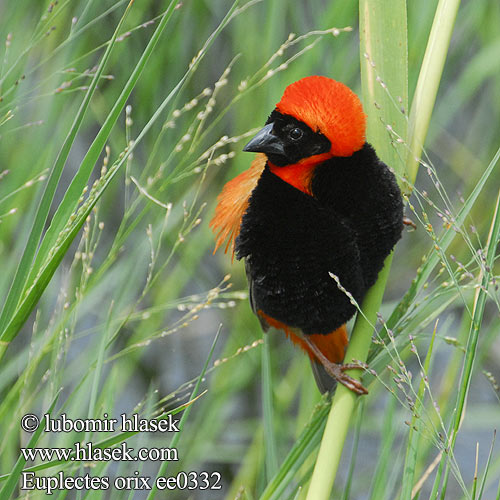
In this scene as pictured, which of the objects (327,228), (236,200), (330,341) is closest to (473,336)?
(327,228)

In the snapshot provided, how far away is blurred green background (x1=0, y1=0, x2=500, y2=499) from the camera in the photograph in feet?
4.72

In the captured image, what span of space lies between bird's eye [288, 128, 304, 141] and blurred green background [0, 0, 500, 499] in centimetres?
19

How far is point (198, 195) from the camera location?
1.88 m

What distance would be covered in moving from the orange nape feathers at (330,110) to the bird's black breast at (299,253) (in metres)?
0.11

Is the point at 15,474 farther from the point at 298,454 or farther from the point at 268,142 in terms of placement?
the point at 268,142

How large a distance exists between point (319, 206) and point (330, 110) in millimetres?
163

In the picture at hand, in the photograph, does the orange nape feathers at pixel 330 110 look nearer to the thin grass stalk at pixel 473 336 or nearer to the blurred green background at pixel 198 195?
the blurred green background at pixel 198 195

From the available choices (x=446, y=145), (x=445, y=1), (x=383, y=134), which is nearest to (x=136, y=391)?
(x=446, y=145)

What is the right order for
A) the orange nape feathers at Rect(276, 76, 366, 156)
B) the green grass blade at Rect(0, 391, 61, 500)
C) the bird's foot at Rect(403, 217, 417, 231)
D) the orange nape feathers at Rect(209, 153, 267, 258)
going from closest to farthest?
the green grass blade at Rect(0, 391, 61, 500) → the orange nape feathers at Rect(276, 76, 366, 156) → the orange nape feathers at Rect(209, 153, 267, 258) → the bird's foot at Rect(403, 217, 417, 231)

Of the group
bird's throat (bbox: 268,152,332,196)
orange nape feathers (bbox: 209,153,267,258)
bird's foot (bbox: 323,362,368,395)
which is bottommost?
bird's foot (bbox: 323,362,368,395)

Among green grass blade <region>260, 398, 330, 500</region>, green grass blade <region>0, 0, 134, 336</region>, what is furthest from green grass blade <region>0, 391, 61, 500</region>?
green grass blade <region>260, 398, 330, 500</region>

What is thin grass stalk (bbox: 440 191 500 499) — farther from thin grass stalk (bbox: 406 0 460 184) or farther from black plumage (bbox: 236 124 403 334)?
black plumage (bbox: 236 124 403 334)

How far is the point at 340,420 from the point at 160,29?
528 mm

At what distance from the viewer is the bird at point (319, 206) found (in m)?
1.08
